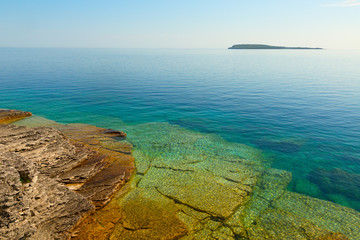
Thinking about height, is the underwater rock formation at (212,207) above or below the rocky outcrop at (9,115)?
below

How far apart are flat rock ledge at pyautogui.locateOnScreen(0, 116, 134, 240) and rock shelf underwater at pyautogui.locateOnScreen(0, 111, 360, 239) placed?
2.99 feet

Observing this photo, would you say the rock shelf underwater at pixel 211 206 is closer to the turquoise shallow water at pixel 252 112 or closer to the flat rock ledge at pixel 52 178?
the flat rock ledge at pixel 52 178

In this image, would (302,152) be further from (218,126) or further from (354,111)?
(354,111)

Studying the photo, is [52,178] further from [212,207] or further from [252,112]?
[252,112]

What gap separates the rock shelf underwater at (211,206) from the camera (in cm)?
1264

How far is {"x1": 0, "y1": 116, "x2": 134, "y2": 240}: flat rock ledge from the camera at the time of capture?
37.0 ft

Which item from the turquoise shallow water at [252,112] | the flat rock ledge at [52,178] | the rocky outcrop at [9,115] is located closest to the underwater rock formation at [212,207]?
the flat rock ledge at [52,178]

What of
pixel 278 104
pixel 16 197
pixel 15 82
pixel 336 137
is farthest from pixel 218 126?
pixel 15 82

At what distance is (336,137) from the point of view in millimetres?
27875

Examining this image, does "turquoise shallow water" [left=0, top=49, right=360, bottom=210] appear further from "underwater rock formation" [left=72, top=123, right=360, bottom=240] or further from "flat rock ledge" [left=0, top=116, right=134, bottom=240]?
"flat rock ledge" [left=0, top=116, right=134, bottom=240]

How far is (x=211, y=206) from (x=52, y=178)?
36.8ft

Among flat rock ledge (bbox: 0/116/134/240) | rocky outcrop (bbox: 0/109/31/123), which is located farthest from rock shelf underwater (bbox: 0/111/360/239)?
rocky outcrop (bbox: 0/109/31/123)

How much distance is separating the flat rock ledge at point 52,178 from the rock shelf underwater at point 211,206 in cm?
91

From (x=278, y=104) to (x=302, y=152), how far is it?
70.7 feet
